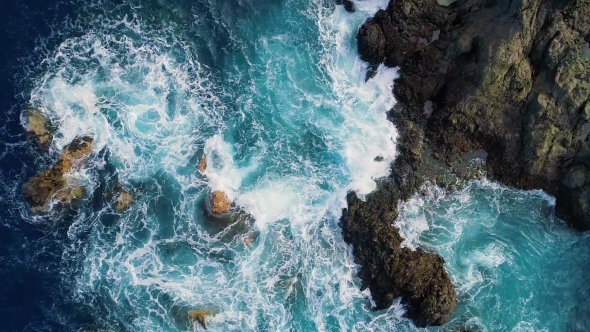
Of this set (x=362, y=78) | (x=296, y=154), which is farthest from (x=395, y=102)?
(x=296, y=154)

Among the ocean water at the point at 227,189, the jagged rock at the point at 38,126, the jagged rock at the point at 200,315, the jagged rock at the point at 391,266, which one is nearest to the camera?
the jagged rock at the point at 200,315

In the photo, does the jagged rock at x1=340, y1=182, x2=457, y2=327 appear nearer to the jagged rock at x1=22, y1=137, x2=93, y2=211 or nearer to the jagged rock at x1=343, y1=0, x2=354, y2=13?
the jagged rock at x1=343, y1=0, x2=354, y2=13

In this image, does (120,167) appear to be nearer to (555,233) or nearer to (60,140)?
(60,140)

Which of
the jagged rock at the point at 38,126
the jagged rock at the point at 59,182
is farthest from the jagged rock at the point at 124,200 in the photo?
Answer: the jagged rock at the point at 38,126

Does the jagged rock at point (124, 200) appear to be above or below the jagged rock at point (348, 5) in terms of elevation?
below

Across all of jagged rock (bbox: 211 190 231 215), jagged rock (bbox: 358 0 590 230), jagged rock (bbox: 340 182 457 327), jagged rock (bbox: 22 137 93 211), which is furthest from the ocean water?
jagged rock (bbox: 358 0 590 230)

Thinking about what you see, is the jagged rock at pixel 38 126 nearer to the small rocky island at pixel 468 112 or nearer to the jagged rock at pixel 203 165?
the jagged rock at pixel 203 165
